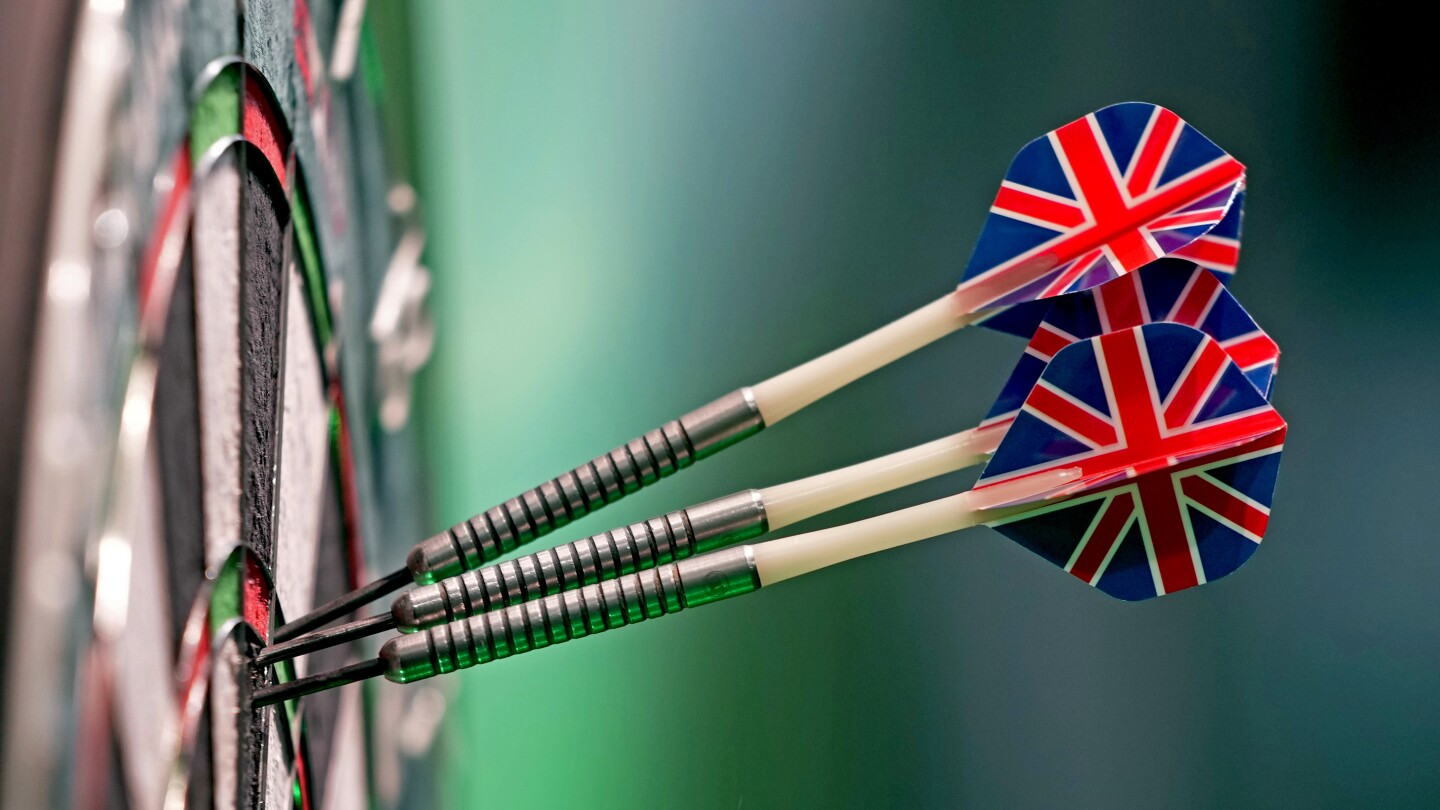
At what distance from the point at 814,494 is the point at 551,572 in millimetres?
116

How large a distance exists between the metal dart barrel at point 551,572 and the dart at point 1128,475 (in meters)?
0.05

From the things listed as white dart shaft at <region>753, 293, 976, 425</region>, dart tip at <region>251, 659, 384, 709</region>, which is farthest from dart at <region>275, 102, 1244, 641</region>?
dart tip at <region>251, 659, 384, 709</region>

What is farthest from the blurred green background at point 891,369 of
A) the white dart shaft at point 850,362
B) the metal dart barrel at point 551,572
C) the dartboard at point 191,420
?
the metal dart barrel at point 551,572

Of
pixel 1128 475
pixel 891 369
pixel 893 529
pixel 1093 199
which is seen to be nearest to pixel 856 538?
pixel 893 529

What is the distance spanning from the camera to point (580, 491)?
0.49 meters

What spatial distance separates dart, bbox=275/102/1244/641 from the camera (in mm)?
529

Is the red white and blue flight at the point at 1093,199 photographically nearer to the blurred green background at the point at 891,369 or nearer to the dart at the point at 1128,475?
the dart at the point at 1128,475

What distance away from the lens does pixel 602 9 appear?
2.79 ft

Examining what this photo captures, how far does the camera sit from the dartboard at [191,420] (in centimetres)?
29

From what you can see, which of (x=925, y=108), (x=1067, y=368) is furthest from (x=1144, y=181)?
(x=925, y=108)

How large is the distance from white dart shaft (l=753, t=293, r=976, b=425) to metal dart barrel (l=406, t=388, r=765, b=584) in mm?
15

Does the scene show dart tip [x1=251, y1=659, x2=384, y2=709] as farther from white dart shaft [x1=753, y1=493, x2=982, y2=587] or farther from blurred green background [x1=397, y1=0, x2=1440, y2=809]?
blurred green background [x1=397, y1=0, x2=1440, y2=809]

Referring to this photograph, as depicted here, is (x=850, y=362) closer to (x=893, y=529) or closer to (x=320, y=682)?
(x=893, y=529)

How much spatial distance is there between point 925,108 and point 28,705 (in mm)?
714
